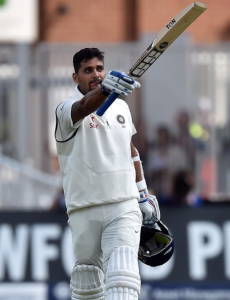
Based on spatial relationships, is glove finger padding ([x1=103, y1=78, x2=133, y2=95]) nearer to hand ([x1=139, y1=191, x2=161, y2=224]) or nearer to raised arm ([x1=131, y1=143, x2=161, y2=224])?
raised arm ([x1=131, y1=143, x2=161, y2=224])

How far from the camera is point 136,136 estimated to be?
44.7ft

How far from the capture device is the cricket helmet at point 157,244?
330 inches

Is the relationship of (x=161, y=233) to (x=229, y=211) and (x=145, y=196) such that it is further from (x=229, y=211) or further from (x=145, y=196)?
(x=229, y=211)

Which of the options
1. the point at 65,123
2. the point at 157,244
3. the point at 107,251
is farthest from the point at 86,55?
the point at 157,244

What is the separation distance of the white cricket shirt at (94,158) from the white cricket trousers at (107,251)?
0.08 meters

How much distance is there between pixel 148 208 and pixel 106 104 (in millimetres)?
1085

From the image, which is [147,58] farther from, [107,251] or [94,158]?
[107,251]

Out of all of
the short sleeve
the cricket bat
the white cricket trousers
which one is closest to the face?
the short sleeve

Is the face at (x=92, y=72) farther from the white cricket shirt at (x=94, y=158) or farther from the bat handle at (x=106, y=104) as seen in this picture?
the bat handle at (x=106, y=104)

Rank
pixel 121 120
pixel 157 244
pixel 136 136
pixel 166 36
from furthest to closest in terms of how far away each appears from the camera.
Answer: pixel 136 136 → pixel 157 244 → pixel 121 120 → pixel 166 36

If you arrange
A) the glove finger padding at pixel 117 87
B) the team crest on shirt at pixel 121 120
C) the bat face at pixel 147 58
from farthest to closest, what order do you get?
the team crest on shirt at pixel 121 120, the bat face at pixel 147 58, the glove finger padding at pixel 117 87

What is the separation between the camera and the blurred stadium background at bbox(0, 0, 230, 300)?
1204 centimetres

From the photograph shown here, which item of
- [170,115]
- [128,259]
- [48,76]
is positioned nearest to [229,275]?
[170,115]

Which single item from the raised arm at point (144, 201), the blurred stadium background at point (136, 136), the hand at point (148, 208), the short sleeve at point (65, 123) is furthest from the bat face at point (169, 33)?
the blurred stadium background at point (136, 136)
